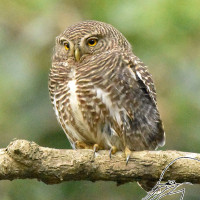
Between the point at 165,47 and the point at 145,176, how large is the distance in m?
1.42

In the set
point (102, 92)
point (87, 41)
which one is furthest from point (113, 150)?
point (87, 41)

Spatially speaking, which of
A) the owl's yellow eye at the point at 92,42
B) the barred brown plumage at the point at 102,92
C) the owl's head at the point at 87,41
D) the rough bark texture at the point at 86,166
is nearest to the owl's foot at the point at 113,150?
the barred brown plumage at the point at 102,92

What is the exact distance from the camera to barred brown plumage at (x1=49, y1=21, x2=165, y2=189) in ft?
15.9

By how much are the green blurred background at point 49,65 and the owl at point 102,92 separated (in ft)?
0.86

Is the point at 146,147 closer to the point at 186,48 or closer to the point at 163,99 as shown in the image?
the point at 163,99

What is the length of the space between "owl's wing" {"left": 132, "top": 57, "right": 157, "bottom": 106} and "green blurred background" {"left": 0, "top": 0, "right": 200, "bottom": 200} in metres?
0.33

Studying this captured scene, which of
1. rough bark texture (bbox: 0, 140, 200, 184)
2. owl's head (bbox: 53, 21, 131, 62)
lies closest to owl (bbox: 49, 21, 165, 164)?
owl's head (bbox: 53, 21, 131, 62)

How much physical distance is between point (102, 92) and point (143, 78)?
0.40 metres

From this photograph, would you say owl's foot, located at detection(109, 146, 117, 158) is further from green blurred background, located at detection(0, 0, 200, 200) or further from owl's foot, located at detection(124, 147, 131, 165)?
green blurred background, located at detection(0, 0, 200, 200)

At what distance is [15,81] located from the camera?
5387mm

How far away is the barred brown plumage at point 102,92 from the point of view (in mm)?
4855

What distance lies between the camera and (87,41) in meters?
5.13

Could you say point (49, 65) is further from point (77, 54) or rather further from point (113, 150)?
point (113, 150)

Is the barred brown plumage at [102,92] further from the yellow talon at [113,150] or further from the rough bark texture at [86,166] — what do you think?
the rough bark texture at [86,166]
